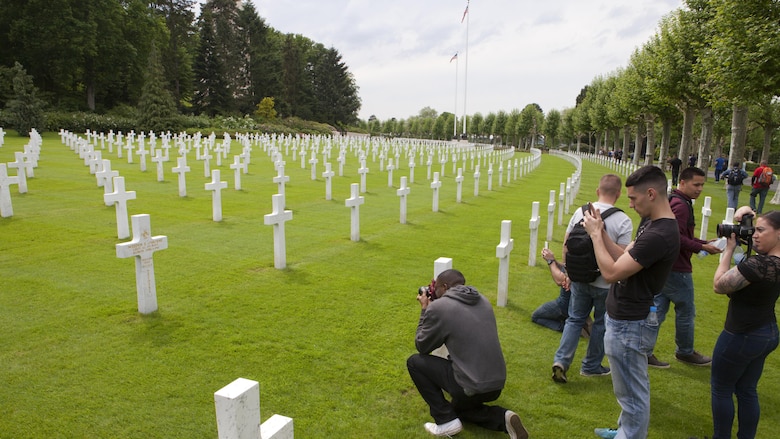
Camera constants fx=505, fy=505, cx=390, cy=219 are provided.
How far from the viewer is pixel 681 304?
16.1 feet

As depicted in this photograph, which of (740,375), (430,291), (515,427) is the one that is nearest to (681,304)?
(740,375)

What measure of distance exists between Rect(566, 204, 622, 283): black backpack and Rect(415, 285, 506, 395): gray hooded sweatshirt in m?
1.18

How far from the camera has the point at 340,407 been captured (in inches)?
156

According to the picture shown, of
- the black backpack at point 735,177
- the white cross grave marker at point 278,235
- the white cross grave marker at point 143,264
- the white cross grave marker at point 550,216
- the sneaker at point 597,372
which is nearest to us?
the sneaker at point 597,372

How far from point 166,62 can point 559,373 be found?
202 feet

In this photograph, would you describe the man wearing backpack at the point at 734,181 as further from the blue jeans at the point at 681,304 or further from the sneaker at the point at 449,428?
the sneaker at the point at 449,428

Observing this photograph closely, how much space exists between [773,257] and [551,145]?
95.9 meters

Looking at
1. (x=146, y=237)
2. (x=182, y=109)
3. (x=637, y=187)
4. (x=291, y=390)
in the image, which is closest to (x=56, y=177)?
(x=146, y=237)

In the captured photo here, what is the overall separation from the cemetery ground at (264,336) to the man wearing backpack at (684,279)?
0.54ft

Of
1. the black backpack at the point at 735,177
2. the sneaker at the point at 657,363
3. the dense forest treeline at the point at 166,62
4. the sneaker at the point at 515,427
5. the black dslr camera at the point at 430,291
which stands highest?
the dense forest treeline at the point at 166,62

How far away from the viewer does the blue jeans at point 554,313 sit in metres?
5.58

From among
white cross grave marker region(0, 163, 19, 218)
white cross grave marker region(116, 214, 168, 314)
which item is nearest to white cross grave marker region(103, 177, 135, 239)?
white cross grave marker region(0, 163, 19, 218)

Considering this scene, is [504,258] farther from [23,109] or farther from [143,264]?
[23,109]

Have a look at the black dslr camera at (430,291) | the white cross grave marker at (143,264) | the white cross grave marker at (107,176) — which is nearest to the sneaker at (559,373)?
the black dslr camera at (430,291)
